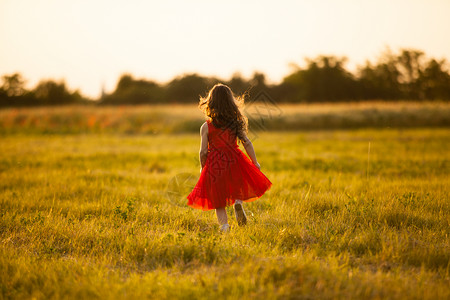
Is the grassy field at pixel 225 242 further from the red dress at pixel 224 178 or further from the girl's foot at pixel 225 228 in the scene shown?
the red dress at pixel 224 178

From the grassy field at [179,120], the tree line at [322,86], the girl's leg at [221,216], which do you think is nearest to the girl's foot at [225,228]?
the girl's leg at [221,216]

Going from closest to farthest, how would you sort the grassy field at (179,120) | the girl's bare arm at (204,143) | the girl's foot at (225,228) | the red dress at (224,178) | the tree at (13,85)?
1. the girl's foot at (225,228)
2. the red dress at (224,178)
3. the girl's bare arm at (204,143)
4. the grassy field at (179,120)
5. the tree at (13,85)

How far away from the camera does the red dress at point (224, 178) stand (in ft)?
13.7

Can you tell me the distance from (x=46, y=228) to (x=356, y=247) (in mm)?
3887

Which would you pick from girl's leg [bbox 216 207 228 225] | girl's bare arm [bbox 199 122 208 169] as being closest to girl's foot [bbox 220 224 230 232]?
girl's leg [bbox 216 207 228 225]

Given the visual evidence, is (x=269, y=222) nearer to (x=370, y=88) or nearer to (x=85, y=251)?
(x=85, y=251)

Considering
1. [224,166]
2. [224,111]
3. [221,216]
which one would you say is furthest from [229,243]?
[224,111]

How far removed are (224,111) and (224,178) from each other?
0.90 metres

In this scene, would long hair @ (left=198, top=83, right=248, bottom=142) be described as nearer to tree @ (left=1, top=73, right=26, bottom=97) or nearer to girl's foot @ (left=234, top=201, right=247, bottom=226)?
girl's foot @ (left=234, top=201, right=247, bottom=226)

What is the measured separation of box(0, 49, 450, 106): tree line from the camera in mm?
41031

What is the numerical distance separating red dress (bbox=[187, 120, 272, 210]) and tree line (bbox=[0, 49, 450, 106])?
28935 mm

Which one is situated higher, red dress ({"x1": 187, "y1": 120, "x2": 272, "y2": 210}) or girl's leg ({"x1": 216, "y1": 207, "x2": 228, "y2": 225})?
red dress ({"x1": 187, "y1": 120, "x2": 272, "y2": 210})

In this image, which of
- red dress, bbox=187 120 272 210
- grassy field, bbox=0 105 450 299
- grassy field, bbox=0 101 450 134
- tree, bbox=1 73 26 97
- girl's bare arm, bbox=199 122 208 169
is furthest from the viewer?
tree, bbox=1 73 26 97

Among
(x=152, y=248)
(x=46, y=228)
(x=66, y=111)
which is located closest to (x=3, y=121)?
(x=66, y=111)
